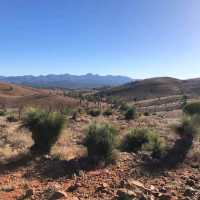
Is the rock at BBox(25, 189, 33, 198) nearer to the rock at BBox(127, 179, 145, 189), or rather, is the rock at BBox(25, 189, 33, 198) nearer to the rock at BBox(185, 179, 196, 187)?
the rock at BBox(127, 179, 145, 189)

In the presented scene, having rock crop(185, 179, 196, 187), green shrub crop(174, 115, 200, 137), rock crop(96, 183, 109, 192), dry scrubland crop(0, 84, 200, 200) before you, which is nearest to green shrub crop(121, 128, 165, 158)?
dry scrubland crop(0, 84, 200, 200)

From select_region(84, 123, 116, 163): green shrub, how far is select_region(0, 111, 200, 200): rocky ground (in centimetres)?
41

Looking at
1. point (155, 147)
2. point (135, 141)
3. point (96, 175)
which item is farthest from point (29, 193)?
point (135, 141)

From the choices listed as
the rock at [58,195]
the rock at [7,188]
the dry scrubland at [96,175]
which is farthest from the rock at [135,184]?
the rock at [7,188]

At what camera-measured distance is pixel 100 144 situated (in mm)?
12469

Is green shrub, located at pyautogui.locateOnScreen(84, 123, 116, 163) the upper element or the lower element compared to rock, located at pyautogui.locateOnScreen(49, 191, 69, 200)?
upper

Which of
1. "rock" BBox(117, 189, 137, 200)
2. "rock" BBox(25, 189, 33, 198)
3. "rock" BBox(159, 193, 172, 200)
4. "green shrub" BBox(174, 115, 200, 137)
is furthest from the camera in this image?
"green shrub" BBox(174, 115, 200, 137)

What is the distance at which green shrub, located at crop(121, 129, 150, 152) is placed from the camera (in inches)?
586

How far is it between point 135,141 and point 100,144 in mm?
3129

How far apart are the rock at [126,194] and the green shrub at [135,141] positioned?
5.96 metres

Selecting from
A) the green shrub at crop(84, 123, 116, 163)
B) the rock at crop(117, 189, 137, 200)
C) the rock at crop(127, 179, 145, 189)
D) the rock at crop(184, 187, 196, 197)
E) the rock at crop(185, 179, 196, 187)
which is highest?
the green shrub at crop(84, 123, 116, 163)

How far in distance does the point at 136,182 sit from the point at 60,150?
5249mm

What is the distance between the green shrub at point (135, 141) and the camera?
14878 millimetres

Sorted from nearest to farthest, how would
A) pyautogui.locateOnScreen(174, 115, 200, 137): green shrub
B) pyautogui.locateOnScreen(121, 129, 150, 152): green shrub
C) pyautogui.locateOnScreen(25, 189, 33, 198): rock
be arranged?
1. pyautogui.locateOnScreen(25, 189, 33, 198): rock
2. pyautogui.locateOnScreen(121, 129, 150, 152): green shrub
3. pyautogui.locateOnScreen(174, 115, 200, 137): green shrub
